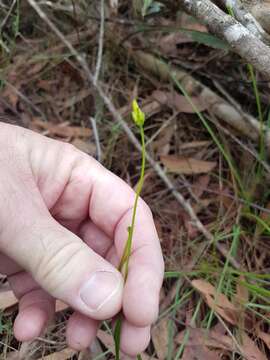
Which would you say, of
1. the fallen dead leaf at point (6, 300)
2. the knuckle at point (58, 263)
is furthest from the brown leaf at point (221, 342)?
the knuckle at point (58, 263)

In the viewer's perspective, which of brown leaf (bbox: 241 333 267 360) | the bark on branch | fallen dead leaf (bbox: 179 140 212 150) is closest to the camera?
the bark on branch

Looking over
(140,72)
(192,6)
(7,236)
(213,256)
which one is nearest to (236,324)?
(213,256)

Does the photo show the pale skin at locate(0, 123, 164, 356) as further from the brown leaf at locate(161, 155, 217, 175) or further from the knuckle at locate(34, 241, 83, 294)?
the brown leaf at locate(161, 155, 217, 175)

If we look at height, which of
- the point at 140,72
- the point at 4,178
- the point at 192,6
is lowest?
the point at 140,72

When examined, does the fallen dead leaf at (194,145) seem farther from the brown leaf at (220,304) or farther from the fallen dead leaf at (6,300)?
the fallen dead leaf at (6,300)

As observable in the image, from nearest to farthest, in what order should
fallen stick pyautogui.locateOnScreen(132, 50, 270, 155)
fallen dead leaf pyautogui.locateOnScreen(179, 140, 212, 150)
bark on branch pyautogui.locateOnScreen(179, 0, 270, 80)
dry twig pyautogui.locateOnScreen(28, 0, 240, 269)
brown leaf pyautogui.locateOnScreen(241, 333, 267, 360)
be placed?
bark on branch pyautogui.locateOnScreen(179, 0, 270, 80) < brown leaf pyautogui.locateOnScreen(241, 333, 267, 360) < dry twig pyautogui.locateOnScreen(28, 0, 240, 269) < fallen stick pyautogui.locateOnScreen(132, 50, 270, 155) < fallen dead leaf pyautogui.locateOnScreen(179, 140, 212, 150)

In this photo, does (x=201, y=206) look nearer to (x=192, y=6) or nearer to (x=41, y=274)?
(x=192, y=6)

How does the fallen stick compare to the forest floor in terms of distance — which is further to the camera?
the fallen stick

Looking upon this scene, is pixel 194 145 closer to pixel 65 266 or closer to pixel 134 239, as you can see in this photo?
pixel 134 239

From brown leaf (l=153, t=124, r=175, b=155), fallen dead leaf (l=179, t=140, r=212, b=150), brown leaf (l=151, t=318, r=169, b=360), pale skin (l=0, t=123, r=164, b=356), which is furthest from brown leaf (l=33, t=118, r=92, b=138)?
brown leaf (l=151, t=318, r=169, b=360)
